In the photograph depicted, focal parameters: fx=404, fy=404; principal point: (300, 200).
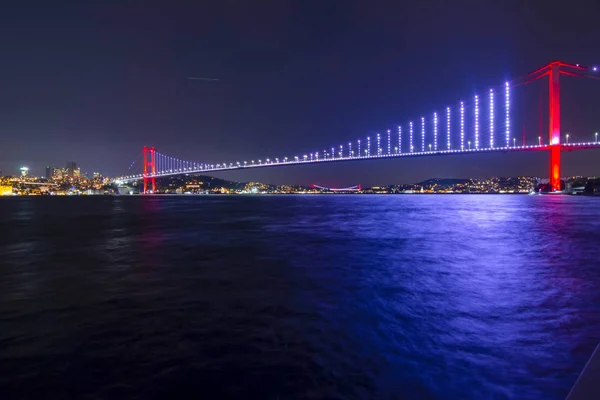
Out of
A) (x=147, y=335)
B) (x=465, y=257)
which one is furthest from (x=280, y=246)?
(x=147, y=335)

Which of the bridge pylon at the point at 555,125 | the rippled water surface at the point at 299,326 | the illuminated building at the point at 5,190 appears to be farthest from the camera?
the illuminated building at the point at 5,190

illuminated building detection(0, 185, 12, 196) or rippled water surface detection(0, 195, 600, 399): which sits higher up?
illuminated building detection(0, 185, 12, 196)

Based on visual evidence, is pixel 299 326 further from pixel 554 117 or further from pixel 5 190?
pixel 5 190

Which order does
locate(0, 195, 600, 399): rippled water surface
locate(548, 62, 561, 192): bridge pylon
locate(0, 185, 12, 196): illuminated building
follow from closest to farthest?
1. locate(0, 195, 600, 399): rippled water surface
2. locate(548, 62, 561, 192): bridge pylon
3. locate(0, 185, 12, 196): illuminated building

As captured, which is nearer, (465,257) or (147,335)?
(147,335)

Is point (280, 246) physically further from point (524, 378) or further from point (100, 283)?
point (524, 378)

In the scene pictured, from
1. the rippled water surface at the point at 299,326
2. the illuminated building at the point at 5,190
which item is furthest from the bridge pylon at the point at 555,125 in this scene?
the illuminated building at the point at 5,190

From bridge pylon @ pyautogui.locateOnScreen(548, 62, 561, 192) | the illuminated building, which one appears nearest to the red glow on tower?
bridge pylon @ pyautogui.locateOnScreen(548, 62, 561, 192)

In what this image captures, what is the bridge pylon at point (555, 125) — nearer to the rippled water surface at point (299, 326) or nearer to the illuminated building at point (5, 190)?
the rippled water surface at point (299, 326)

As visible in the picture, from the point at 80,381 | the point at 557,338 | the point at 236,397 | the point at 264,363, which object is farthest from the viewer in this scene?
the point at 557,338

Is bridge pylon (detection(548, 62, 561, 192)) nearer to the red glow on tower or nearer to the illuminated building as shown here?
the red glow on tower

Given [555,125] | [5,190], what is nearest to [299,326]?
[555,125]
